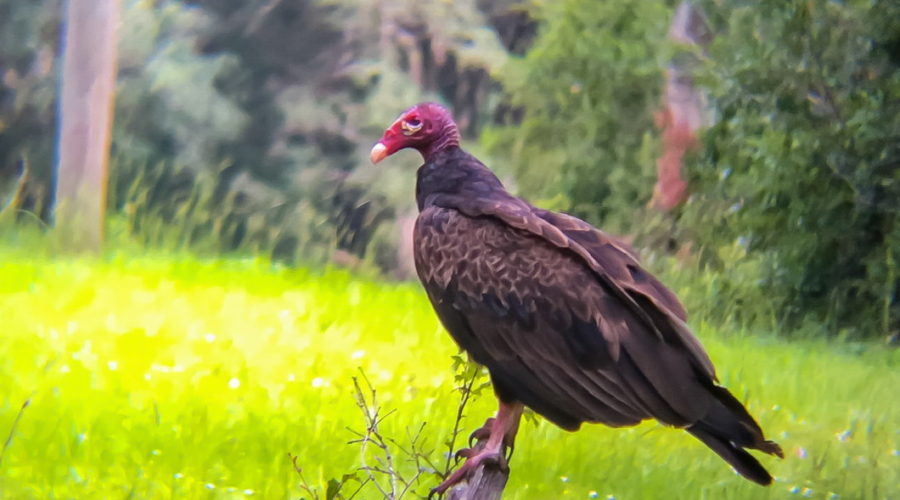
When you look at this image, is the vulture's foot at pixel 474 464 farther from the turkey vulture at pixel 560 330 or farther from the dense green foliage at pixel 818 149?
the dense green foliage at pixel 818 149

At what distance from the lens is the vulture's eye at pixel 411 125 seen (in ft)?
11.6

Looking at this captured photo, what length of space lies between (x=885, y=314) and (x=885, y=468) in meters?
2.81

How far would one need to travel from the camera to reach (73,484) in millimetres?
3842

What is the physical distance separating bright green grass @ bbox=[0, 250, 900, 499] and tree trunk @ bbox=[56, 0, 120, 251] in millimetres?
2089

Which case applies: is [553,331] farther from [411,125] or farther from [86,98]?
[86,98]

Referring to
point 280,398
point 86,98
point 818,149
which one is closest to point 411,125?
point 280,398

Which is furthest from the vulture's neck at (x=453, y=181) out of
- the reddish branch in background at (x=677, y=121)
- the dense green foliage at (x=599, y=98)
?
the dense green foliage at (x=599, y=98)

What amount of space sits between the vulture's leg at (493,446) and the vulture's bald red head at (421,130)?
801 millimetres

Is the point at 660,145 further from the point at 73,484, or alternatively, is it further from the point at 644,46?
the point at 73,484

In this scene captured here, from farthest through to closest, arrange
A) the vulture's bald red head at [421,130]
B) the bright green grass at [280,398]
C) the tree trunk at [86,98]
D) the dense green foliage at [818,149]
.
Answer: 1. the tree trunk at [86,98]
2. the dense green foliage at [818,149]
3. the bright green grass at [280,398]
4. the vulture's bald red head at [421,130]

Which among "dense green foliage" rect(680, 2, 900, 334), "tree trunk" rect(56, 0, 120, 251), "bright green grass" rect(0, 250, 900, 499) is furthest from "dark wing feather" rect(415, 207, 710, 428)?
"tree trunk" rect(56, 0, 120, 251)

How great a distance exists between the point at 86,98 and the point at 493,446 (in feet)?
23.7

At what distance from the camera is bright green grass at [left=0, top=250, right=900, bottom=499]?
13.6ft

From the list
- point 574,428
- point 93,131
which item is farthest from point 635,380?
point 93,131
